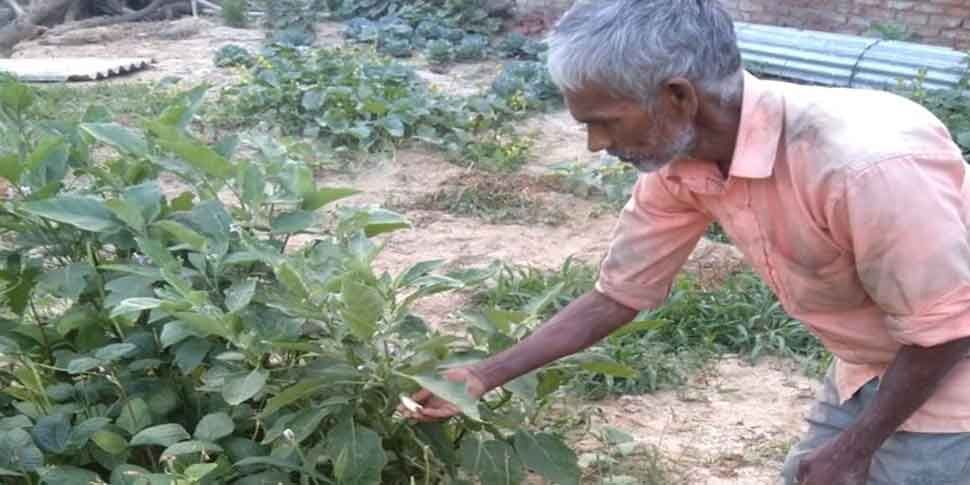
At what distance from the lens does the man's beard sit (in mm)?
2074

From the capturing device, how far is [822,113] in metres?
2.06

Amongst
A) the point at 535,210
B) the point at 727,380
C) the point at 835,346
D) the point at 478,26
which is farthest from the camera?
the point at 478,26

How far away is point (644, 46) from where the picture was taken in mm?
1939

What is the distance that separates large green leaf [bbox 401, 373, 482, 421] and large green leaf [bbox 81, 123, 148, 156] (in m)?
0.99

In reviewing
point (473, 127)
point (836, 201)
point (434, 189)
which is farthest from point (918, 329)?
point (473, 127)

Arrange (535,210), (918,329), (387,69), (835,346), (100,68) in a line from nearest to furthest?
(918,329) → (835,346) → (535,210) → (387,69) → (100,68)

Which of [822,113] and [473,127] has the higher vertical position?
[822,113]

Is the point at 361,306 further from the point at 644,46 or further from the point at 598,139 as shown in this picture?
the point at 644,46

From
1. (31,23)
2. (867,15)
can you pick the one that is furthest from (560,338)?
(31,23)

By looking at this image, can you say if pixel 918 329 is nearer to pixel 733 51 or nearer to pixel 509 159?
pixel 733 51

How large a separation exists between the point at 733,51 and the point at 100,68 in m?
7.77

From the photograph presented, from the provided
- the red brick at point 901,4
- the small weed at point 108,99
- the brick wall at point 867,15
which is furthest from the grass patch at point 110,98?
the red brick at point 901,4

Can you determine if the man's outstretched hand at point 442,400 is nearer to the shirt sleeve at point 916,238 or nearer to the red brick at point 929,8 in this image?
the shirt sleeve at point 916,238

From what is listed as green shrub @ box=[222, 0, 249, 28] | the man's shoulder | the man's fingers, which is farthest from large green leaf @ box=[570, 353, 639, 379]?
green shrub @ box=[222, 0, 249, 28]
